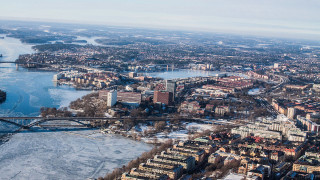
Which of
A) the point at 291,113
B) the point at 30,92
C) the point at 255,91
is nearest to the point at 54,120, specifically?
the point at 30,92

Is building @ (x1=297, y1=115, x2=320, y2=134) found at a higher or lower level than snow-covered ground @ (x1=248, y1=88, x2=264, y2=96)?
higher

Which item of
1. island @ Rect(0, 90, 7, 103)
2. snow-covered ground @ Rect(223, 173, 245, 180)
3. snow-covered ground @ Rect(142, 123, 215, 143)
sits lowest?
snow-covered ground @ Rect(142, 123, 215, 143)

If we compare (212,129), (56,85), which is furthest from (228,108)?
(56,85)

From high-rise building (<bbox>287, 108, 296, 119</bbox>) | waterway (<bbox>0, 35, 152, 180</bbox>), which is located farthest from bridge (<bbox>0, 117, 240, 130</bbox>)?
high-rise building (<bbox>287, 108, 296, 119</bbox>)

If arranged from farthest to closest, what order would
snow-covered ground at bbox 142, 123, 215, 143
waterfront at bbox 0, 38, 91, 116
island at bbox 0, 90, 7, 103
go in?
island at bbox 0, 90, 7, 103, waterfront at bbox 0, 38, 91, 116, snow-covered ground at bbox 142, 123, 215, 143

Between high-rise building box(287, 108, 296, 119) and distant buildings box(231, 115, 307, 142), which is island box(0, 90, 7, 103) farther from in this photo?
Result: high-rise building box(287, 108, 296, 119)

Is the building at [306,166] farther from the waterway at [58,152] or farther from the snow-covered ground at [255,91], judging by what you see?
the snow-covered ground at [255,91]

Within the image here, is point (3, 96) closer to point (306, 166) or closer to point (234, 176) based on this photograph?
point (234, 176)

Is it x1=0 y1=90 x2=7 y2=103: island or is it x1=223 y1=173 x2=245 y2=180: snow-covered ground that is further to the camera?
x1=0 y1=90 x2=7 y2=103: island
